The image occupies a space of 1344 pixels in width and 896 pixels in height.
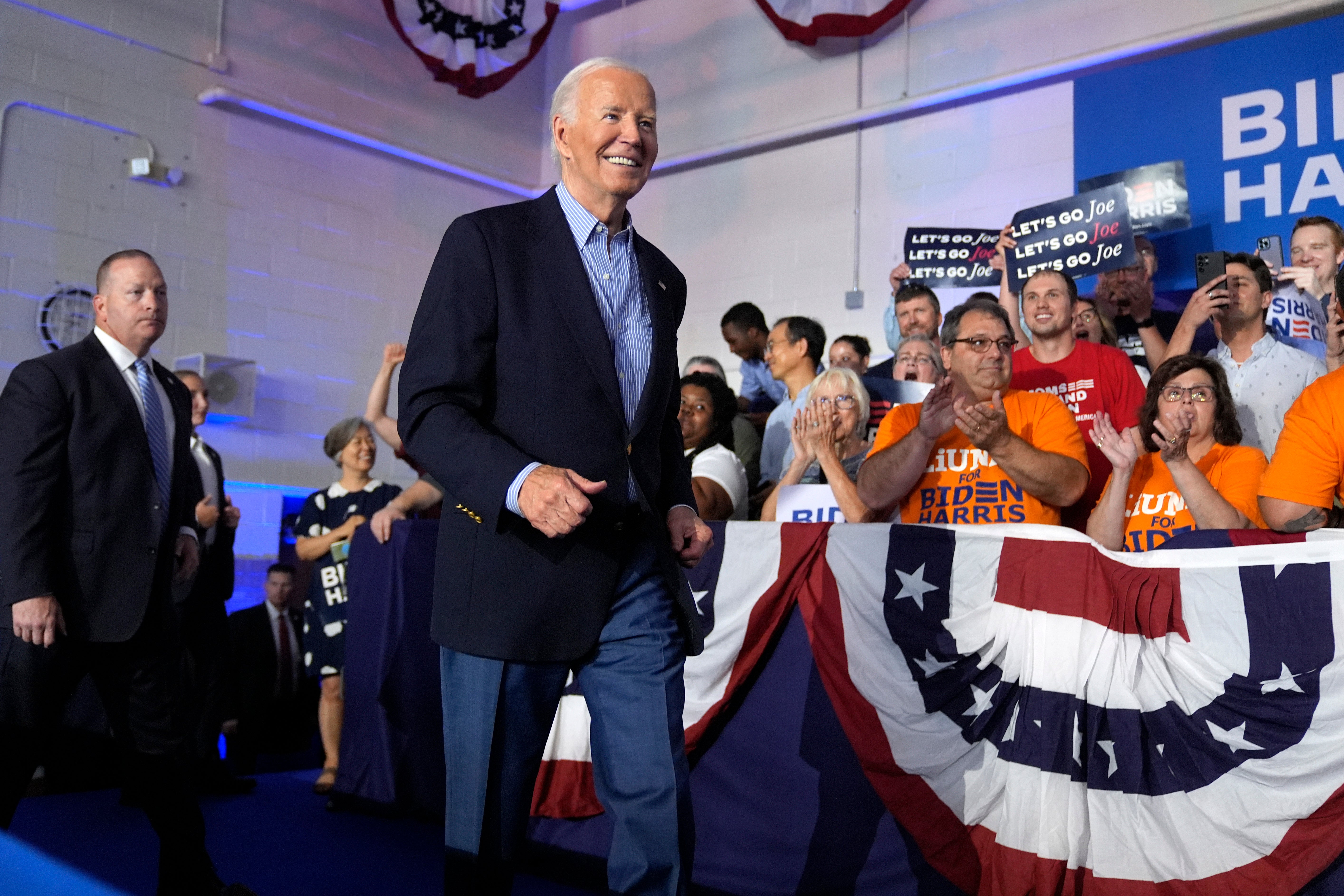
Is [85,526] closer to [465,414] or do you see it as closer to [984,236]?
[465,414]

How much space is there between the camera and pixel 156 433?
288cm

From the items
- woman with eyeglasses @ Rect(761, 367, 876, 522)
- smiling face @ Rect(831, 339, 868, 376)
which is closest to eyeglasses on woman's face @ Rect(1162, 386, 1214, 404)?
woman with eyeglasses @ Rect(761, 367, 876, 522)

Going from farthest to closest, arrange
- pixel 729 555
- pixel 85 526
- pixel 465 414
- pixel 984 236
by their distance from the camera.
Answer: pixel 984 236, pixel 729 555, pixel 85 526, pixel 465 414

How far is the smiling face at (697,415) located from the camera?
165 inches

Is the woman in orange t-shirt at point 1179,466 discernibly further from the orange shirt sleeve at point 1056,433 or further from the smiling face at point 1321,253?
the smiling face at point 1321,253

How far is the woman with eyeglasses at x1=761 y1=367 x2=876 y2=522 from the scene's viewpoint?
3.47 meters

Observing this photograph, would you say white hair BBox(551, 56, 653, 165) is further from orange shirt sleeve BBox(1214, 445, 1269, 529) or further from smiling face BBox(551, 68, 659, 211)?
orange shirt sleeve BBox(1214, 445, 1269, 529)

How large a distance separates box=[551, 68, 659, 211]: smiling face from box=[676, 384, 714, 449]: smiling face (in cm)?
248

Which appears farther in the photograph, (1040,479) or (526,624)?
(1040,479)

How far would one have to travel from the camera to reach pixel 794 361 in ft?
15.9

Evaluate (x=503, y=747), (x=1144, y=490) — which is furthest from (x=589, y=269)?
(x=1144, y=490)

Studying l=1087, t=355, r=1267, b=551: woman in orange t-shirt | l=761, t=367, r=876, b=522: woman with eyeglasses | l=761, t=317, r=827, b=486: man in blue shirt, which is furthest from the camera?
l=761, t=317, r=827, b=486: man in blue shirt

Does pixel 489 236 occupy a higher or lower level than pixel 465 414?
higher

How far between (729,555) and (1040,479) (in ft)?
2.81
